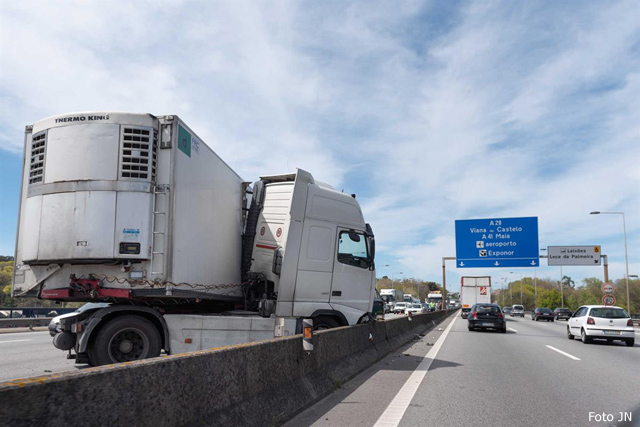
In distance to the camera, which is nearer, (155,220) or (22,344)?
(155,220)

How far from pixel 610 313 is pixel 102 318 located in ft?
55.2

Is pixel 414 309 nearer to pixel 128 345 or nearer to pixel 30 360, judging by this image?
pixel 30 360

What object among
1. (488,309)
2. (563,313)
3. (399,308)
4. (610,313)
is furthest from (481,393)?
(399,308)

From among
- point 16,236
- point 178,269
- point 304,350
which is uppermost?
point 16,236

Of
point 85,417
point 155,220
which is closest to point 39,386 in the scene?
point 85,417

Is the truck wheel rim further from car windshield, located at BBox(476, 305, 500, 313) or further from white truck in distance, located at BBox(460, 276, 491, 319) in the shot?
white truck in distance, located at BBox(460, 276, 491, 319)

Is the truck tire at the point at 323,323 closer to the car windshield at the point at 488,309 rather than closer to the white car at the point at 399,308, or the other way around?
the car windshield at the point at 488,309

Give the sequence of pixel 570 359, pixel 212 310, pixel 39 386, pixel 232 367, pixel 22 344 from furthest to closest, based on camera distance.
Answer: pixel 22 344
pixel 570 359
pixel 212 310
pixel 232 367
pixel 39 386

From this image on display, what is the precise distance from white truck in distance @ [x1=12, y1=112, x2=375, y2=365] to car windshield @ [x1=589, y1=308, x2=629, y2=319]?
1279cm

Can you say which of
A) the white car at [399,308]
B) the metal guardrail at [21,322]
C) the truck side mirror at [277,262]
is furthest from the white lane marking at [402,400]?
the white car at [399,308]

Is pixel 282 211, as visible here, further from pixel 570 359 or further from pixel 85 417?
pixel 570 359

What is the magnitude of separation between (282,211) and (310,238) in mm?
831

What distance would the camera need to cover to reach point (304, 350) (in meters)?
6.62

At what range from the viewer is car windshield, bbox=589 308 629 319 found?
1711cm
